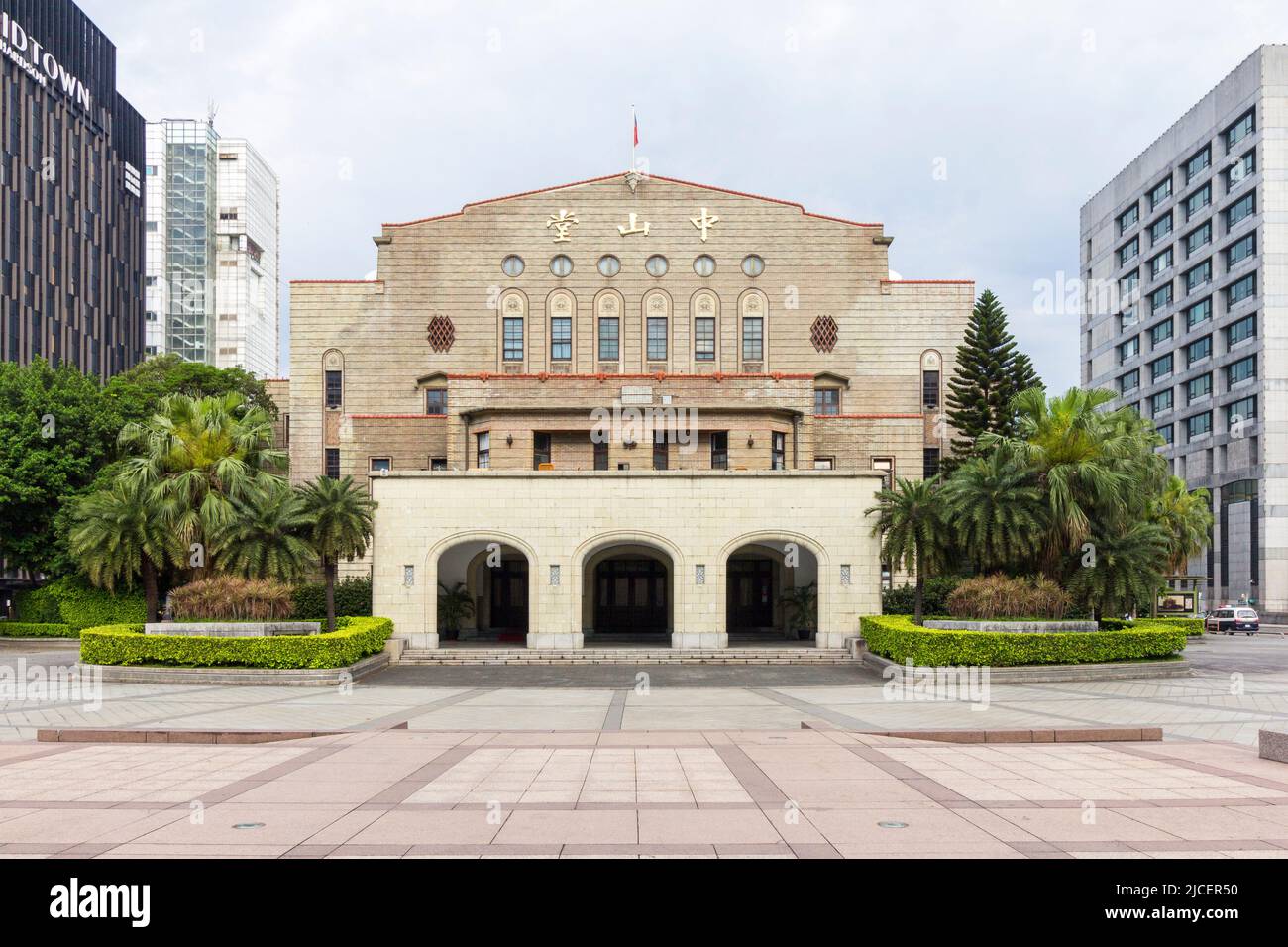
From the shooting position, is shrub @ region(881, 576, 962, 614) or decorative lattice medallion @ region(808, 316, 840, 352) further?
decorative lattice medallion @ region(808, 316, 840, 352)

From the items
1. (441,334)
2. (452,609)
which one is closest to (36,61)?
(441,334)

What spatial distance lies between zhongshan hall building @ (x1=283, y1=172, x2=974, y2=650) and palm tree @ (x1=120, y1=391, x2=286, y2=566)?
7.64 metres

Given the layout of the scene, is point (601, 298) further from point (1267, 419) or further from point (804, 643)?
point (1267, 419)

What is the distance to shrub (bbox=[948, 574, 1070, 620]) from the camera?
25328 mm

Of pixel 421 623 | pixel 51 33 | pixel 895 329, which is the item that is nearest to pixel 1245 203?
pixel 895 329

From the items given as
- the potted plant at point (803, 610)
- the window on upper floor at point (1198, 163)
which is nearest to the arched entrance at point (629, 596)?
the potted plant at point (803, 610)

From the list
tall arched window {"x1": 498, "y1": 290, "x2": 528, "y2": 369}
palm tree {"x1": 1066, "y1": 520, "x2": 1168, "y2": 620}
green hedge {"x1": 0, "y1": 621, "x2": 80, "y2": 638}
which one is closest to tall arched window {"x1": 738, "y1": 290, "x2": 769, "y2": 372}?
tall arched window {"x1": 498, "y1": 290, "x2": 528, "y2": 369}

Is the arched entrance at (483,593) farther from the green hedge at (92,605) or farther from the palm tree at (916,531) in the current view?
the palm tree at (916,531)

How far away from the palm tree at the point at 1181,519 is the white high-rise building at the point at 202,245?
102m

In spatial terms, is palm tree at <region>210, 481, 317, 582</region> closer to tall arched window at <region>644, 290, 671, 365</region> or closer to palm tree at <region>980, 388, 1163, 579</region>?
tall arched window at <region>644, 290, 671, 365</region>

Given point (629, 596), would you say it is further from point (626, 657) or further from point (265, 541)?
point (265, 541)

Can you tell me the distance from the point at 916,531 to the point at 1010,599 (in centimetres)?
341

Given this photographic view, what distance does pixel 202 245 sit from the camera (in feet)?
375

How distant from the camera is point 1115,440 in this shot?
92.4 feet
